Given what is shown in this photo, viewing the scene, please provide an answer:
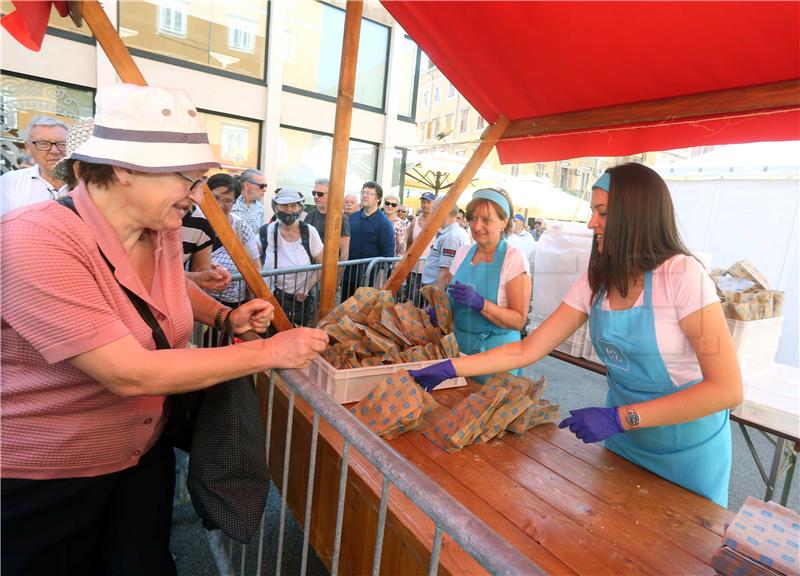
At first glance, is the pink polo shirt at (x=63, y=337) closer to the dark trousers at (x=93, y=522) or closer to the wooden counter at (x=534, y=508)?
the dark trousers at (x=93, y=522)

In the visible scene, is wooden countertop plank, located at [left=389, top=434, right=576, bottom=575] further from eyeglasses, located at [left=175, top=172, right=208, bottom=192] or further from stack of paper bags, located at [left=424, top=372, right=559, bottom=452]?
eyeglasses, located at [left=175, top=172, right=208, bottom=192]

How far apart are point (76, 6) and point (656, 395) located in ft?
8.91

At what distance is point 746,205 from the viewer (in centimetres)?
164

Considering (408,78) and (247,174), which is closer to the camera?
(408,78)

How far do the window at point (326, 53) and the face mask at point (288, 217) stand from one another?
1.25 m

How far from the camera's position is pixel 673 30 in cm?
156

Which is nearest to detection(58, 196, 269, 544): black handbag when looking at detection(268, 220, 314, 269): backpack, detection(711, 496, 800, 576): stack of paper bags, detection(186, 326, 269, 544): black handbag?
detection(186, 326, 269, 544): black handbag

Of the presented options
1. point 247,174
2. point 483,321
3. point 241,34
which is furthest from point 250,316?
point 241,34

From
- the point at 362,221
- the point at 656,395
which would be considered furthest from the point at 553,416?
the point at 362,221

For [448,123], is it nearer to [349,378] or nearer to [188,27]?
[349,378]

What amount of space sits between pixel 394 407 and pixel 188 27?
6.71m

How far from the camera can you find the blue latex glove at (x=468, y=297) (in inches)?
104

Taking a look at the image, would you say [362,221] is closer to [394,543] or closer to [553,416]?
[553,416]

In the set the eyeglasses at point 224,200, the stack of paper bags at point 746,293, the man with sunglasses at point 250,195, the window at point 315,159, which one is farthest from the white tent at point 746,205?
the man with sunglasses at point 250,195
